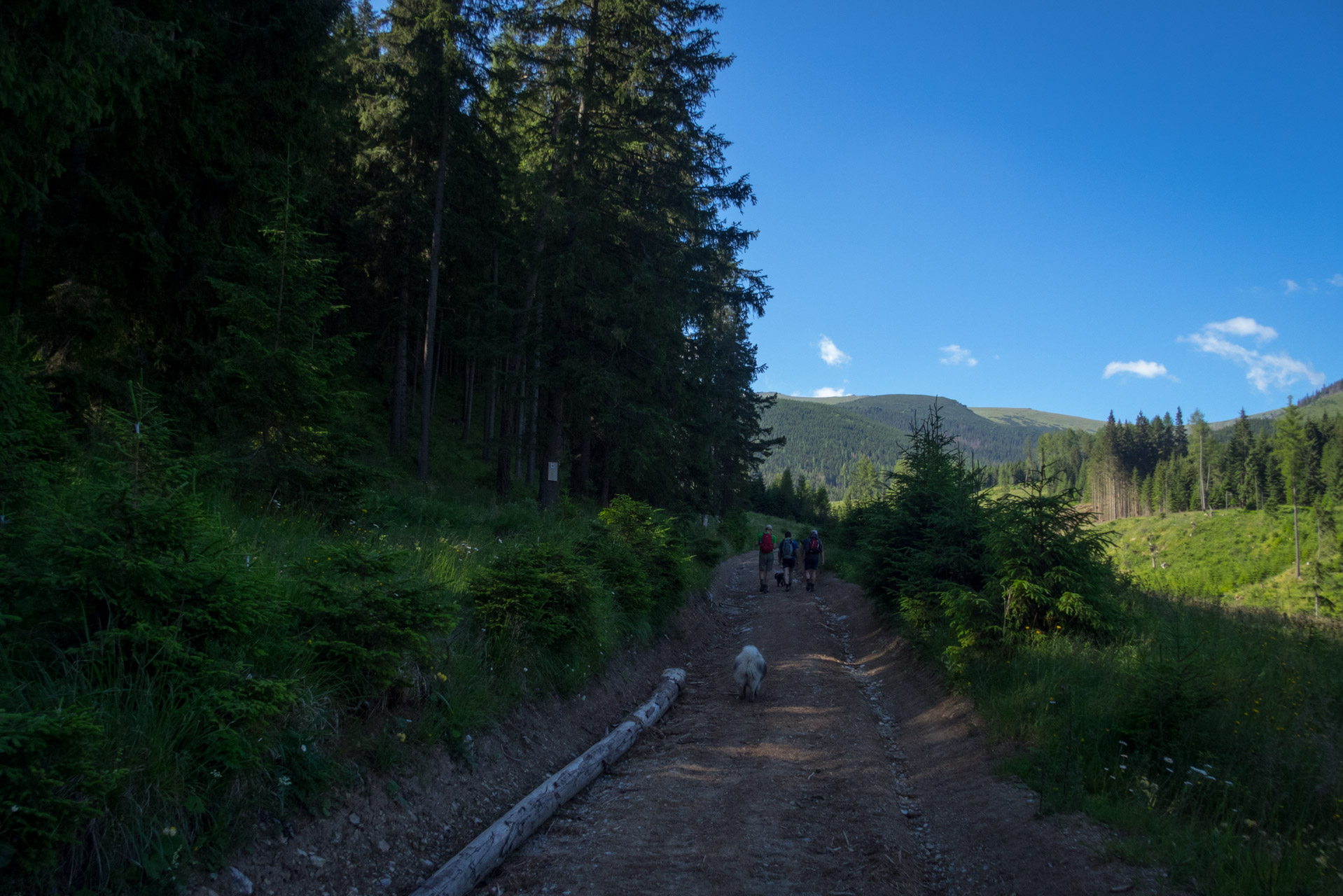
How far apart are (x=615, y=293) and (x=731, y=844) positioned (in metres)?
15.7

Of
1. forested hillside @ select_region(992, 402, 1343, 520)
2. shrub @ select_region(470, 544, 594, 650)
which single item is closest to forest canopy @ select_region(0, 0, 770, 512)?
shrub @ select_region(470, 544, 594, 650)

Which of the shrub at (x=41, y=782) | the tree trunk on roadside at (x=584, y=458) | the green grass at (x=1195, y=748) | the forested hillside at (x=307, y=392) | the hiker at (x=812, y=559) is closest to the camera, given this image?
the shrub at (x=41, y=782)

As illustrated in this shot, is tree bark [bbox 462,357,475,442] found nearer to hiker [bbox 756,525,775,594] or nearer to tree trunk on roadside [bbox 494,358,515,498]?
tree trunk on roadside [bbox 494,358,515,498]

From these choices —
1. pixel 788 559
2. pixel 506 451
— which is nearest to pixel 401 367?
pixel 506 451

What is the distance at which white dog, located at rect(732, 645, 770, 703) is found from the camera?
966 cm

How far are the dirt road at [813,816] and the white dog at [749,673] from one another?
0.20 meters

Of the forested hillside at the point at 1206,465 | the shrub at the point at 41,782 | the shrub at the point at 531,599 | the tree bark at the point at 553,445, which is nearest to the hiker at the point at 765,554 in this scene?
the tree bark at the point at 553,445

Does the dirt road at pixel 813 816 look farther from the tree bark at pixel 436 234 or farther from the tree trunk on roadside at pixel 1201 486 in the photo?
the tree trunk on roadside at pixel 1201 486

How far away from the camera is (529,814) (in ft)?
18.1

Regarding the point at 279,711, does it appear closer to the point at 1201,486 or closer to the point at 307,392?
the point at 307,392

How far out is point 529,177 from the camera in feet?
62.3

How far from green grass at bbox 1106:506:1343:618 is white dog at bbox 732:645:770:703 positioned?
12527 millimetres

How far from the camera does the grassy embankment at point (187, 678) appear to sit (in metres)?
3.13

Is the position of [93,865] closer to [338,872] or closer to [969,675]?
[338,872]
